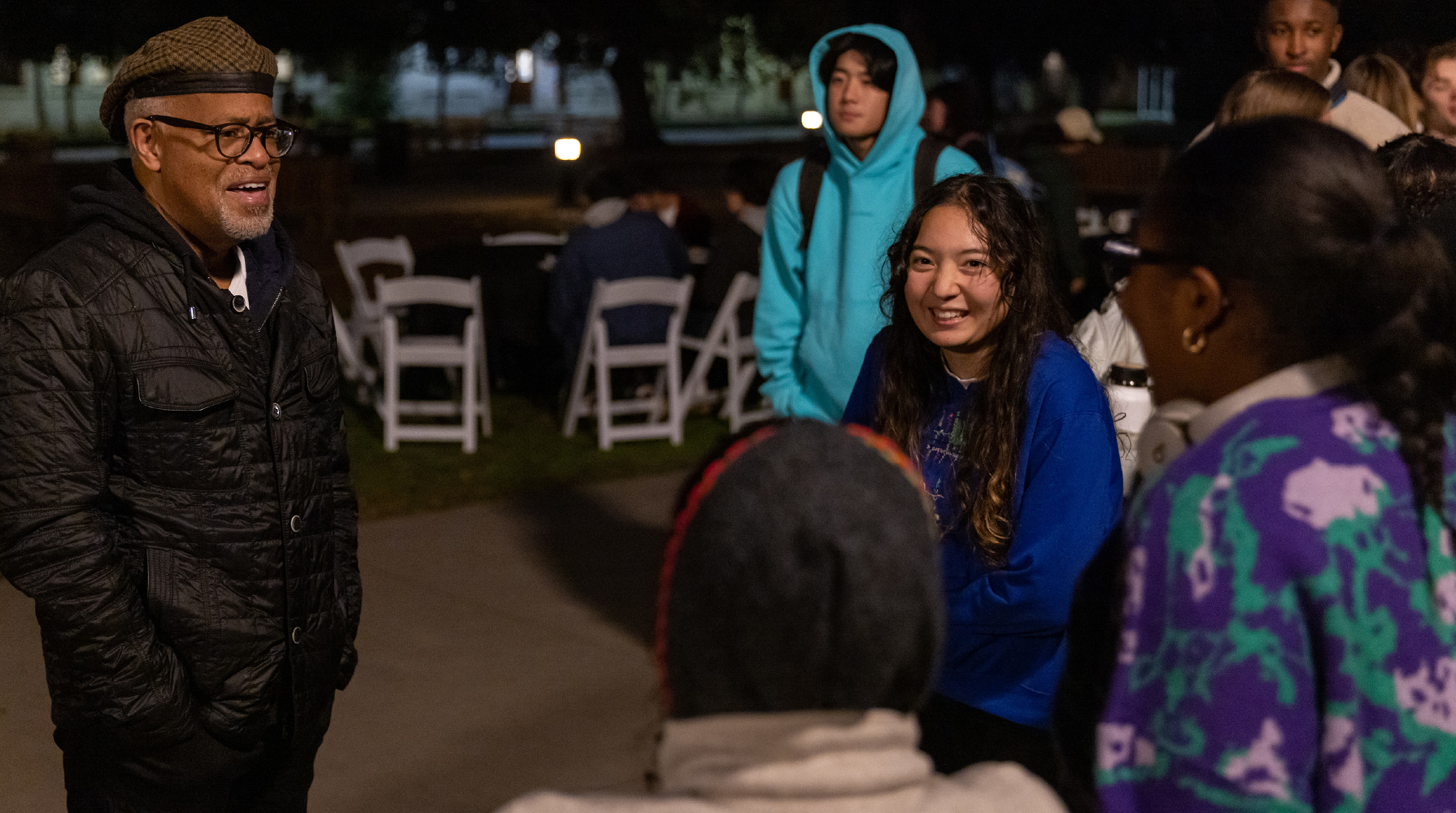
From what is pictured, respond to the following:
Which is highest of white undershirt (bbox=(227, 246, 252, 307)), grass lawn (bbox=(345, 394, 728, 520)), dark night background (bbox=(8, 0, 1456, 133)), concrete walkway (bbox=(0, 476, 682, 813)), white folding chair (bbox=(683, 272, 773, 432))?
dark night background (bbox=(8, 0, 1456, 133))

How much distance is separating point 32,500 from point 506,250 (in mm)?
7591

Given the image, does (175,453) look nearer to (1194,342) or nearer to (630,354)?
(1194,342)

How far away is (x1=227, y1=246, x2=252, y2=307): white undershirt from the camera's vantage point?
8.94ft

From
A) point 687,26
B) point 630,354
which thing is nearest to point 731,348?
point 630,354

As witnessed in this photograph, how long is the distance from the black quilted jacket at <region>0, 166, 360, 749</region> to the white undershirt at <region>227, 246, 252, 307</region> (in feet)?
0.06

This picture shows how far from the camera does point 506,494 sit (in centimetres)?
781

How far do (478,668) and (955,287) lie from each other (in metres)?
3.12

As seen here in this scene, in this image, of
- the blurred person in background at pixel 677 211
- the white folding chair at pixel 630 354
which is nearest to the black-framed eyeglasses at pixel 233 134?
the white folding chair at pixel 630 354

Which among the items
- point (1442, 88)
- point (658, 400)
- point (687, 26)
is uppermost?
point (687, 26)

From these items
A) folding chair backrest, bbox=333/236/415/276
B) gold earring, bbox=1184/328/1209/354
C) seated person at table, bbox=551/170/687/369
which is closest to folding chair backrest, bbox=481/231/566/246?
folding chair backrest, bbox=333/236/415/276

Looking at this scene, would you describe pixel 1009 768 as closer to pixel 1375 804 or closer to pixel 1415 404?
pixel 1375 804

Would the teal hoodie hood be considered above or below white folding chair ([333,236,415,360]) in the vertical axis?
above

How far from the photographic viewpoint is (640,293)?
8625mm

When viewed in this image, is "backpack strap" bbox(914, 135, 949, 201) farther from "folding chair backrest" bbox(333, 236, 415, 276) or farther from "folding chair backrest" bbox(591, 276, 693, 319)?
"folding chair backrest" bbox(333, 236, 415, 276)
